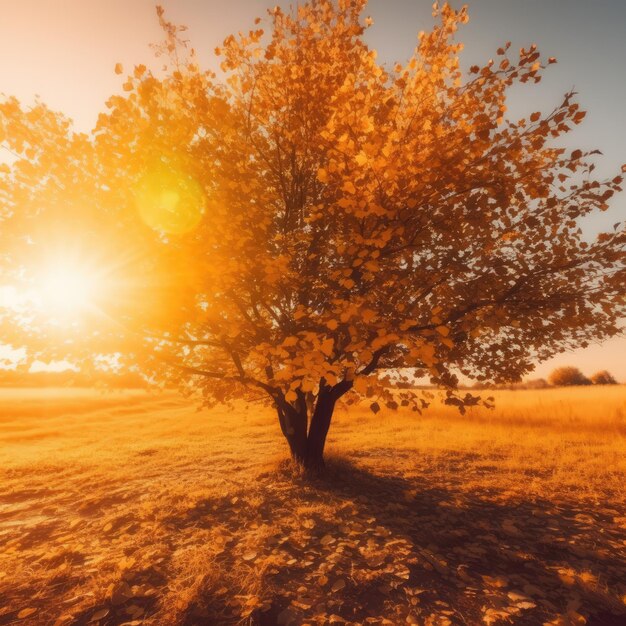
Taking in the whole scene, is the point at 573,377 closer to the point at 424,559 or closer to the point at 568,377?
the point at 568,377

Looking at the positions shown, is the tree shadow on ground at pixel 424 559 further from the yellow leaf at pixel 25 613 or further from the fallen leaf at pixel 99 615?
the yellow leaf at pixel 25 613


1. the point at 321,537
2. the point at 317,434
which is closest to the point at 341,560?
the point at 321,537

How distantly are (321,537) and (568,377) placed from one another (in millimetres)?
73469

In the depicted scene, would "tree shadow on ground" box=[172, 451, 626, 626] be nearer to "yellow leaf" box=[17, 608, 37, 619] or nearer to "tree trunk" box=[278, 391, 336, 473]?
"tree trunk" box=[278, 391, 336, 473]

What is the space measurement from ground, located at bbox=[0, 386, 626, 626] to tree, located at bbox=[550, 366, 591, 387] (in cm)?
5833

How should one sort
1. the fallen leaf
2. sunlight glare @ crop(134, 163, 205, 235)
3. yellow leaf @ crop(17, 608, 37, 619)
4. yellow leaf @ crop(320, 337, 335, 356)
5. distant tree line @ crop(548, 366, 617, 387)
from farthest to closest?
distant tree line @ crop(548, 366, 617, 387), sunlight glare @ crop(134, 163, 205, 235), yellow leaf @ crop(320, 337, 335, 356), yellow leaf @ crop(17, 608, 37, 619), the fallen leaf

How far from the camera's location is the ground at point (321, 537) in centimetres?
457

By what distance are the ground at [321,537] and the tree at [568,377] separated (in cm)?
5833

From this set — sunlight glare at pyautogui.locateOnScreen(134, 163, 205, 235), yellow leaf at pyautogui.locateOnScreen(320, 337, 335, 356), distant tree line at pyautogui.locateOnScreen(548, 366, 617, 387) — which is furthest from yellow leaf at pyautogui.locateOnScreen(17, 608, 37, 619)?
distant tree line at pyautogui.locateOnScreen(548, 366, 617, 387)

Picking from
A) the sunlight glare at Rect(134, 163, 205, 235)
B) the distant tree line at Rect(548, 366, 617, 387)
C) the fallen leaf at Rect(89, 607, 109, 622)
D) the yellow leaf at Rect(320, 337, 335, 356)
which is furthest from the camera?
the distant tree line at Rect(548, 366, 617, 387)

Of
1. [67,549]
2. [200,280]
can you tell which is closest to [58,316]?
[200,280]

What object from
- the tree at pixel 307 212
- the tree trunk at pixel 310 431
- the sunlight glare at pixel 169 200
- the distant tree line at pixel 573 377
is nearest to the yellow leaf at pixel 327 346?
the tree at pixel 307 212

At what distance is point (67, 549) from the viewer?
6.29 meters

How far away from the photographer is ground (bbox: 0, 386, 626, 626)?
4.57 m
